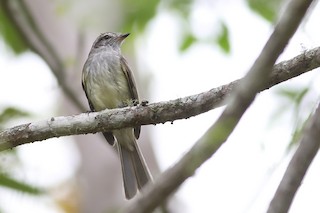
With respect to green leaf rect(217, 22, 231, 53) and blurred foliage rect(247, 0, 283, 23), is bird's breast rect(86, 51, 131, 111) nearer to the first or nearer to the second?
green leaf rect(217, 22, 231, 53)

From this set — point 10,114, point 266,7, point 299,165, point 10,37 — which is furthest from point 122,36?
point 299,165

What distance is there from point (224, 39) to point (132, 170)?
50.9 inches

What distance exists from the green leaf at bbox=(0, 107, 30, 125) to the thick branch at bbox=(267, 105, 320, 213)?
3.90ft

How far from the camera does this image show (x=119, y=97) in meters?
5.26

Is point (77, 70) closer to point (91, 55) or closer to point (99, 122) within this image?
point (91, 55)

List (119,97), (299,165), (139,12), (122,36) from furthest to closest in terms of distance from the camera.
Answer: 1. (122,36)
2. (139,12)
3. (119,97)
4. (299,165)

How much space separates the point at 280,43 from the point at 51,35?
583 cm

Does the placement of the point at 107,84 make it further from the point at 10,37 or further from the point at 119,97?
the point at 10,37

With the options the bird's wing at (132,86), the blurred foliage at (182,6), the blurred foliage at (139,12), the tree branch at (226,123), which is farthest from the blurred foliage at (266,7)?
the tree branch at (226,123)

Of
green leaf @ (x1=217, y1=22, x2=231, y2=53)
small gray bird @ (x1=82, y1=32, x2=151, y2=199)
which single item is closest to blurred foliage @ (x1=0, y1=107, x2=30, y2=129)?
small gray bird @ (x1=82, y1=32, x2=151, y2=199)

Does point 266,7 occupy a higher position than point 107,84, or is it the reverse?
point 266,7

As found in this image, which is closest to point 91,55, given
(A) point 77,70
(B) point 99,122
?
(A) point 77,70

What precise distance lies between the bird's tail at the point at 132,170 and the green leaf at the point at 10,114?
2.68 m

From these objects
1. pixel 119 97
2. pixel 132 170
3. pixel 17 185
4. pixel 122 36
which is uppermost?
pixel 122 36
